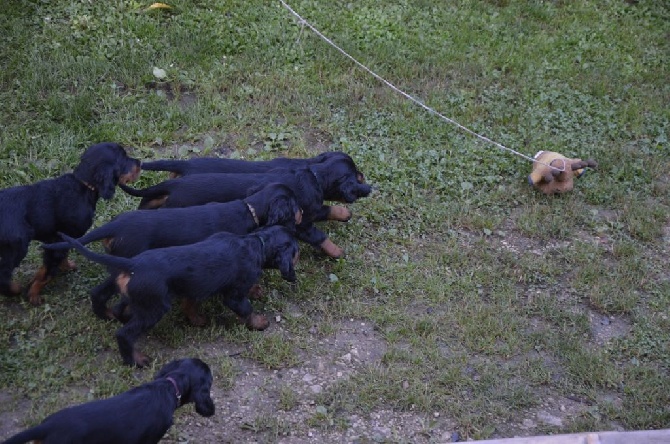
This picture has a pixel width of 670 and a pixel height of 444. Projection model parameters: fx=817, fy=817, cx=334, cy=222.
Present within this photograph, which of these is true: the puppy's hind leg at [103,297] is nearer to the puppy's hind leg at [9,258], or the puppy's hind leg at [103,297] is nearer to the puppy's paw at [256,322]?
the puppy's hind leg at [9,258]

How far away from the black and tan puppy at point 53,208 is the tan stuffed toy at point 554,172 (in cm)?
354

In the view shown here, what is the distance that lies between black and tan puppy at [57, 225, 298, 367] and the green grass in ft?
0.90

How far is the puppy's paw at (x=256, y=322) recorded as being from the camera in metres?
5.69

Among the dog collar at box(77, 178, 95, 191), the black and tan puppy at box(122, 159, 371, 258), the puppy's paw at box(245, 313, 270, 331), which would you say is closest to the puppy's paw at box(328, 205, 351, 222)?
the black and tan puppy at box(122, 159, 371, 258)

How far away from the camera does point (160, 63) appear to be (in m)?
8.41

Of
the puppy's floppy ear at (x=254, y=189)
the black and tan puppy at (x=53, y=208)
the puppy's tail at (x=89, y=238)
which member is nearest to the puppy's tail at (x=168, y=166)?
the black and tan puppy at (x=53, y=208)

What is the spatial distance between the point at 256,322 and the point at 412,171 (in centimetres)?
249

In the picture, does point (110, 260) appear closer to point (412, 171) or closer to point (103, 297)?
point (103, 297)

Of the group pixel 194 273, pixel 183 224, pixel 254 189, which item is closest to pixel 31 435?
pixel 194 273

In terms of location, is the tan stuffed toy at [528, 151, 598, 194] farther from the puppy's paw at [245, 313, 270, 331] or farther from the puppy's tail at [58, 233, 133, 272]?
the puppy's tail at [58, 233, 133, 272]

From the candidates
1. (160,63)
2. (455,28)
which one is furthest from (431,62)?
(160,63)

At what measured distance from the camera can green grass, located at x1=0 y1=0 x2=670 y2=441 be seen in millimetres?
5441

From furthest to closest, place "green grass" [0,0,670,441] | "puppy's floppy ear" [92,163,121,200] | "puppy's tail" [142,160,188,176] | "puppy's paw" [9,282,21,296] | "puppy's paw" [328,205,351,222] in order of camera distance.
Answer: "puppy's paw" [328,205,351,222] < "puppy's tail" [142,160,188,176] < "puppy's floppy ear" [92,163,121,200] < "puppy's paw" [9,282,21,296] < "green grass" [0,0,670,441]

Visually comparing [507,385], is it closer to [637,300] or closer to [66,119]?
[637,300]
